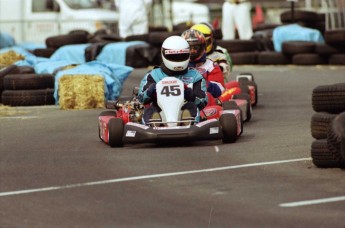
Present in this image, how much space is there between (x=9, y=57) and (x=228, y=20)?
921 centimetres

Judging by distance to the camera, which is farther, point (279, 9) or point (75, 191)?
point (279, 9)

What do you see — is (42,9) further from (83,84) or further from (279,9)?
(83,84)

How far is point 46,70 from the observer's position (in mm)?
17688

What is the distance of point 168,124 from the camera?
439 inches

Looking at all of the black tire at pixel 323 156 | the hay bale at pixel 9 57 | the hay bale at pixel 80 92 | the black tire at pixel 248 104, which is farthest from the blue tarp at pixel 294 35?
the black tire at pixel 323 156

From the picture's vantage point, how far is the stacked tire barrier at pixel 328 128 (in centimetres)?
861

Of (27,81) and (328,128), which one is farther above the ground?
(328,128)

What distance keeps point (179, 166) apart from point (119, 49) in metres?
13.4

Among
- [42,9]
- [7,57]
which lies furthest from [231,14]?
[7,57]

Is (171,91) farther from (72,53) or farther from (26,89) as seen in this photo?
(72,53)

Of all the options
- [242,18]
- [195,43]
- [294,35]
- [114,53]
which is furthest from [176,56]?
[242,18]

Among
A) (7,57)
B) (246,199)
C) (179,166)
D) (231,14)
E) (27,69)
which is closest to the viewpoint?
(246,199)

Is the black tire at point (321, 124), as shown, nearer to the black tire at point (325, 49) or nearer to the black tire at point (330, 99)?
the black tire at point (330, 99)

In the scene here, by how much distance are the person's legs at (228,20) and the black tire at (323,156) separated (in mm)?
18195
